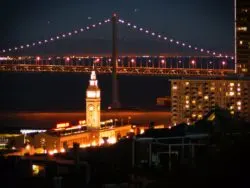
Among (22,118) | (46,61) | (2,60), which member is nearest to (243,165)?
(22,118)

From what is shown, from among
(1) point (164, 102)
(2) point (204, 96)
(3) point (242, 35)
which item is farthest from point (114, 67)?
(2) point (204, 96)

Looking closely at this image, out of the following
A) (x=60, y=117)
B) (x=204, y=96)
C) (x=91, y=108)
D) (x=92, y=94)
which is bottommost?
(x=60, y=117)

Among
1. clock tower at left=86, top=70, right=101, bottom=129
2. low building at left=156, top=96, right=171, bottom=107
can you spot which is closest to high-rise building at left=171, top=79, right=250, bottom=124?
clock tower at left=86, top=70, right=101, bottom=129

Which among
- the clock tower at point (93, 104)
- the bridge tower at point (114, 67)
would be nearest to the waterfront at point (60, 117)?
the bridge tower at point (114, 67)

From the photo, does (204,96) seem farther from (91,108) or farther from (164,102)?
(164,102)

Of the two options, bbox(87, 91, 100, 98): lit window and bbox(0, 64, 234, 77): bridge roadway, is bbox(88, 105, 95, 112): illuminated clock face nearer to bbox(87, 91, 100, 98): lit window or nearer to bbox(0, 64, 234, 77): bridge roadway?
bbox(87, 91, 100, 98): lit window

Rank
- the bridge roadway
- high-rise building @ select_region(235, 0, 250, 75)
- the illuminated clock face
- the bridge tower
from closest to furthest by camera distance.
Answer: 1. the illuminated clock face
2. high-rise building @ select_region(235, 0, 250, 75)
3. the bridge roadway
4. the bridge tower

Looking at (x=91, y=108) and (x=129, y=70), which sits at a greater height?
(x=129, y=70)

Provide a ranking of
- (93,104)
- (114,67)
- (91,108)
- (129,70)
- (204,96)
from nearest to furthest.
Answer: (91,108) → (93,104) → (204,96) → (114,67) → (129,70)
